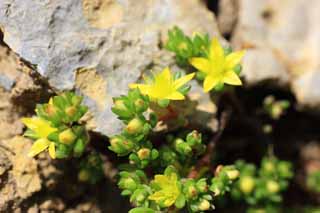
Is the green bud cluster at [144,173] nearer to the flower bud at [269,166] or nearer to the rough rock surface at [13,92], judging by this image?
the rough rock surface at [13,92]

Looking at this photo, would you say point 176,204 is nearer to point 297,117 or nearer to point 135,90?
point 135,90

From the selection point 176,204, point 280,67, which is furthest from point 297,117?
point 176,204

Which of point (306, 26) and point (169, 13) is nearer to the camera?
point (169, 13)

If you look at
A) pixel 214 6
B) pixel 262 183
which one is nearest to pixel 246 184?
pixel 262 183

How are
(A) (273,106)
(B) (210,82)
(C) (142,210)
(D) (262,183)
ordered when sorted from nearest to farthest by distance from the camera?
1. (C) (142,210)
2. (B) (210,82)
3. (D) (262,183)
4. (A) (273,106)

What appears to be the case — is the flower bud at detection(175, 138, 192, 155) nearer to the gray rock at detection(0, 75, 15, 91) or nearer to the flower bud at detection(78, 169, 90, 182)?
the flower bud at detection(78, 169, 90, 182)

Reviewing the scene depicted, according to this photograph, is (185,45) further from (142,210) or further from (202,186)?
(142,210)

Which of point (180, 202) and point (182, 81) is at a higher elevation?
point (182, 81)

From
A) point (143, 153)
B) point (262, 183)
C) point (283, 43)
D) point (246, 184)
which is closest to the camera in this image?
→ point (143, 153)
